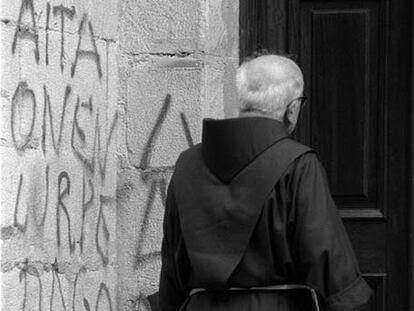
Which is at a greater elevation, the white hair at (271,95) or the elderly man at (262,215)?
the white hair at (271,95)

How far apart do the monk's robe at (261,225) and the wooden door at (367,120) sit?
138 centimetres

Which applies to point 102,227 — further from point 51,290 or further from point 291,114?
point 291,114

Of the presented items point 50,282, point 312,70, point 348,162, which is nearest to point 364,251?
point 348,162

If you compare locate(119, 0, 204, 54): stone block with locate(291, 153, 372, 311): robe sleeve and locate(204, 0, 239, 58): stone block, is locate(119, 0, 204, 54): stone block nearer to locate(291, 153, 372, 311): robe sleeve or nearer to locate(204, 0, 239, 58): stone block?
locate(204, 0, 239, 58): stone block

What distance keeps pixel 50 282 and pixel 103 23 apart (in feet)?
3.54

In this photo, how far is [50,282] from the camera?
17.9 ft

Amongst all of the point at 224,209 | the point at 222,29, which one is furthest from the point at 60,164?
the point at 224,209

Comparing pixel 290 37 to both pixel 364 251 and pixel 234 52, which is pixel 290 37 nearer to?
pixel 234 52

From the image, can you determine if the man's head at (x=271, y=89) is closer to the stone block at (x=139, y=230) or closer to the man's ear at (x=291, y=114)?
the man's ear at (x=291, y=114)

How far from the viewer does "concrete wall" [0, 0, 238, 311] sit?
538 cm

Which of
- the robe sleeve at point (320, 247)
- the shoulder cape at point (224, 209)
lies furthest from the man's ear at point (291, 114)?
the robe sleeve at point (320, 247)

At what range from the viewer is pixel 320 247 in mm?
4480

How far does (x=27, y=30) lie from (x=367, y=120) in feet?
5.06

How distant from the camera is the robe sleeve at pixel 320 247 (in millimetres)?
4488
